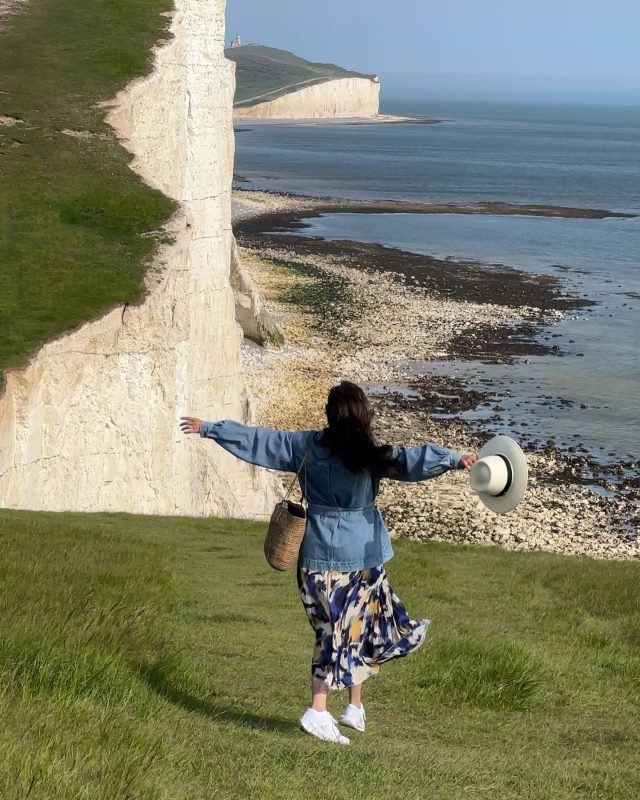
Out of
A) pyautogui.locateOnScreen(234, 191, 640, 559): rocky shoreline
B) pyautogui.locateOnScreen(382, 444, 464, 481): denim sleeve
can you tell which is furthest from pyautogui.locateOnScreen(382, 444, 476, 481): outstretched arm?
pyautogui.locateOnScreen(234, 191, 640, 559): rocky shoreline

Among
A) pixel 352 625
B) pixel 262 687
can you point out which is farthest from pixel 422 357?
pixel 352 625

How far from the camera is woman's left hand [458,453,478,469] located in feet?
23.2

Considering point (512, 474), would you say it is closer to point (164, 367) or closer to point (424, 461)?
point (424, 461)

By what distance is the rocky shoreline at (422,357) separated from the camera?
88.2 ft

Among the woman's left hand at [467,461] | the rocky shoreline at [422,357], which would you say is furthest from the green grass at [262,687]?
the rocky shoreline at [422,357]

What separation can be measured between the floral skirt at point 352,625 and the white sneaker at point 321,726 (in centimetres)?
19

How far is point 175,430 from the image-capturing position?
810 inches

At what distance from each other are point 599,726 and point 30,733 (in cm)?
482

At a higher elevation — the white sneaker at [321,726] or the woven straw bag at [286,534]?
the woven straw bag at [286,534]

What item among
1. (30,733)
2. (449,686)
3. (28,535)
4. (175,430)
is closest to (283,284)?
(175,430)

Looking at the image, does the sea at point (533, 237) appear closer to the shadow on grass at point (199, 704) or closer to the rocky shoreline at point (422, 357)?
the rocky shoreline at point (422, 357)

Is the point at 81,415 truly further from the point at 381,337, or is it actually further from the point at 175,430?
the point at 381,337

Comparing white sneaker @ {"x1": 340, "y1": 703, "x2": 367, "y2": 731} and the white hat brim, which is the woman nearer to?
white sneaker @ {"x1": 340, "y1": 703, "x2": 367, "y2": 731}

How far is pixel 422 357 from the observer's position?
43.2m
